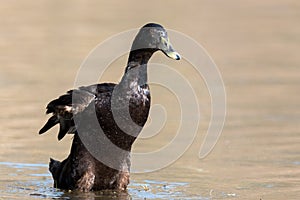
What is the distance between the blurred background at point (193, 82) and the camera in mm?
9289

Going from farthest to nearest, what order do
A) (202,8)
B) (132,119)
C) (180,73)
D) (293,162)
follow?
(202,8) < (180,73) < (293,162) < (132,119)

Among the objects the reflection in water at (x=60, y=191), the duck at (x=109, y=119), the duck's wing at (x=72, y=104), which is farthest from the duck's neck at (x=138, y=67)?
the reflection in water at (x=60, y=191)

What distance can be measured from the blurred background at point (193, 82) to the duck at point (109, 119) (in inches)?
16.3

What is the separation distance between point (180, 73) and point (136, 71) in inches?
284

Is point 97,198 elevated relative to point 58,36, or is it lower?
lower

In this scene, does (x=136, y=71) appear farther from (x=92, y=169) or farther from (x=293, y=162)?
(x=293, y=162)

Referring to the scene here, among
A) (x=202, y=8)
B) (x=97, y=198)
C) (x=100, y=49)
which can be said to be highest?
(x=202, y=8)

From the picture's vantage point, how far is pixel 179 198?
27.5 feet

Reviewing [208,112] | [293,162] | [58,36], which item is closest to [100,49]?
[58,36]

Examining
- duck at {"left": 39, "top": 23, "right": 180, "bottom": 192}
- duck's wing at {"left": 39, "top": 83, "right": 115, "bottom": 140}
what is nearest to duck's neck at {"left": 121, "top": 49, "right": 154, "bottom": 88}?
duck at {"left": 39, "top": 23, "right": 180, "bottom": 192}

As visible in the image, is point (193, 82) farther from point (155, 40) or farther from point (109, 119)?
point (109, 119)

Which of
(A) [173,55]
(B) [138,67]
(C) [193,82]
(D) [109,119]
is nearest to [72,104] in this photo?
(D) [109,119]

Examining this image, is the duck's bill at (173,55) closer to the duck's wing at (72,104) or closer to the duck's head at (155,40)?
the duck's head at (155,40)

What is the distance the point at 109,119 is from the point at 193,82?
22.0 feet
